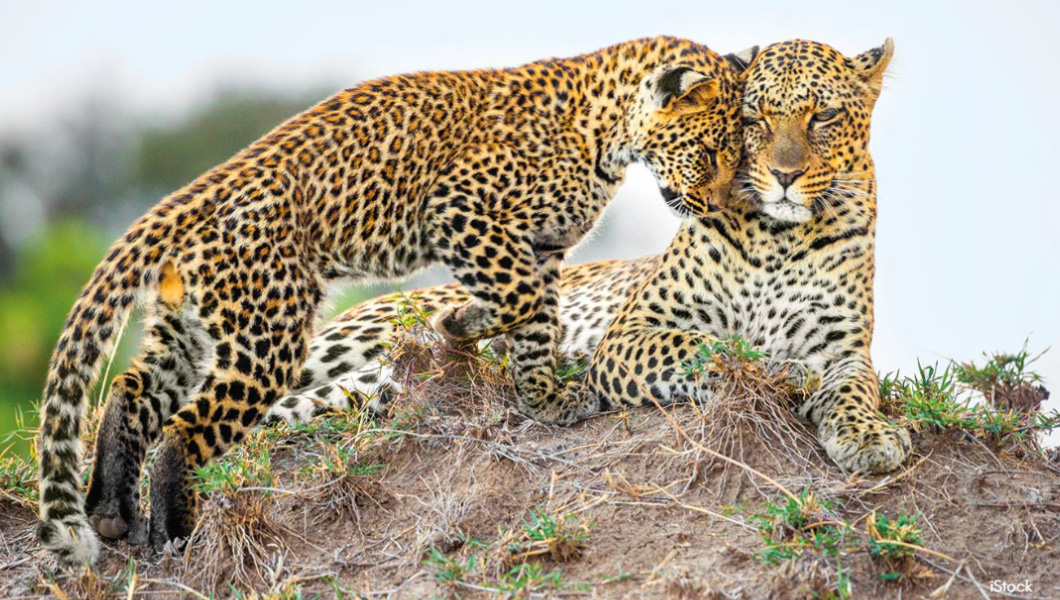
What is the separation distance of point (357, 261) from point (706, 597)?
321 centimetres

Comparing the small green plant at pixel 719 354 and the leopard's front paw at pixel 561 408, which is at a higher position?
the small green plant at pixel 719 354

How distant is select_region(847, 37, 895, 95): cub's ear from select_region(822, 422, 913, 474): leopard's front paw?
2413 mm

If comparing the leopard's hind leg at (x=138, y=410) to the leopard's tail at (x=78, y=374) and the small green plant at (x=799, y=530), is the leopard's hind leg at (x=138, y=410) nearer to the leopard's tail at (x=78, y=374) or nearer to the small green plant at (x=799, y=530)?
the leopard's tail at (x=78, y=374)

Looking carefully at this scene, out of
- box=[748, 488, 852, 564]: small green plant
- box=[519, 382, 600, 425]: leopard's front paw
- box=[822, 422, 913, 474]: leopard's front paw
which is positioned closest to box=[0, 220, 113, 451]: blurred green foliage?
box=[519, 382, 600, 425]: leopard's front paw

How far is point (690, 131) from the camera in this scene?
26.7ft

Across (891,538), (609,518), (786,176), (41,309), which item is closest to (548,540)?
(609,518)

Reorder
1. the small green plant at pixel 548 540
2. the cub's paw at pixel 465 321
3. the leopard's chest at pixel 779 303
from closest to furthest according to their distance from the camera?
the small green plant at pixel 548 540 < the cub's paw at pixel 465 321 < the leopard's chest at pixel 779 303

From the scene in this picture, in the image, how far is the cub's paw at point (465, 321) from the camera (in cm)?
796

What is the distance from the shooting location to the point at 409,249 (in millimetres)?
8156

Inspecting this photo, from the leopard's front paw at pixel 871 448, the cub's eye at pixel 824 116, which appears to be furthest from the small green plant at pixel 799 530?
the cub's eye at pixel 824 116

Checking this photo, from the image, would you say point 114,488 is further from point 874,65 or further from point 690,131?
point 874,65

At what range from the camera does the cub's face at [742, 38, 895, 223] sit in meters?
7.70

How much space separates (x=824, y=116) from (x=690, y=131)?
84 cm

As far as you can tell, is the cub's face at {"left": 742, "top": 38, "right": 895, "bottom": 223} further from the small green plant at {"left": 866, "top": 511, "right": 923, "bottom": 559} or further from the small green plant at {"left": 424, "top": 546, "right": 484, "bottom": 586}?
the small green plant at {"left": 424, "top": 546, "right": 484, "bottom": 586}
